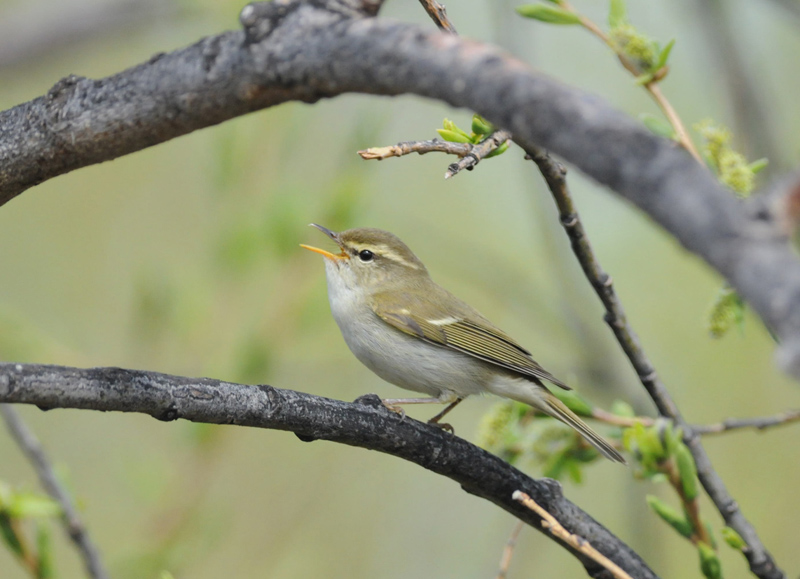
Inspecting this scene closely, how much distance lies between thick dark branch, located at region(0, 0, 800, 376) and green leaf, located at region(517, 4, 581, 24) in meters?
1.14

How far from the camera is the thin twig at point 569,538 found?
1677mm

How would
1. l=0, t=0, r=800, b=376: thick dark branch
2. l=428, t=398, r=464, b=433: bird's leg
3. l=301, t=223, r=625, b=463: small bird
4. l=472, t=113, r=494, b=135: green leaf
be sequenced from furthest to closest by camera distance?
1. l=301, t=223, r=625, b=463: small bird
2. l=428, t=398, r=464, b=433: bird's leg
3. l=472, t=113, r=494, b=135: green leaf
4. l=0, t=0, r=800, b=376: thick dark branch

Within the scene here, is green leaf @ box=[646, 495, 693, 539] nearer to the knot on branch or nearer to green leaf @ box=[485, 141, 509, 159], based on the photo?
green leaf @ box=[485, 141, 509, 159]

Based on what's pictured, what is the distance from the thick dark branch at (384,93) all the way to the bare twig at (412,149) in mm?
388

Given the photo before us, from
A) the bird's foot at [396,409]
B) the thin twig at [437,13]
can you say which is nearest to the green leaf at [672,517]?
the bird's foot at [396,409]

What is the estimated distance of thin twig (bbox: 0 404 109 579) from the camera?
250 cm

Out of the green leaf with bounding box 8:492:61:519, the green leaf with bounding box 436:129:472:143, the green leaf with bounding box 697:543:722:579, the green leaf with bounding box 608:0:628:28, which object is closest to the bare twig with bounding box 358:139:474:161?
the green leaf with bounding box 436:129:472:143

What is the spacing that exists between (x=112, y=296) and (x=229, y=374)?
14.9 ft

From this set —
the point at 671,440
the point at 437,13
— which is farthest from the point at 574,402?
the point at 437,13

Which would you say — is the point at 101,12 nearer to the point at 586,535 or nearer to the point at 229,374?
the point at 229,374

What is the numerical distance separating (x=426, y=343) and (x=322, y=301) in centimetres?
89

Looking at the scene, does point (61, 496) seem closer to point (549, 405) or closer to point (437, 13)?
point (549, 405)

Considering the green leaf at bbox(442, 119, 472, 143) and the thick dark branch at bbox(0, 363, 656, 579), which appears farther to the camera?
the green leaf at bbox(442, 119, 472, 143)

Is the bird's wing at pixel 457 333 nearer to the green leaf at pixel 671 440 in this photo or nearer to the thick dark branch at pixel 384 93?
the green leaf at pixel 671 440
